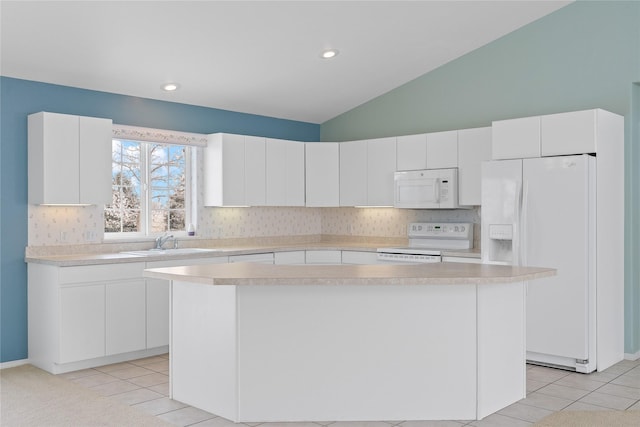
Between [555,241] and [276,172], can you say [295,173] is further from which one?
[555,241]

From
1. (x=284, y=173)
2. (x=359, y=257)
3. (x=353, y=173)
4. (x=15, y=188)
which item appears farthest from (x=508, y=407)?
(x=15, y=188)

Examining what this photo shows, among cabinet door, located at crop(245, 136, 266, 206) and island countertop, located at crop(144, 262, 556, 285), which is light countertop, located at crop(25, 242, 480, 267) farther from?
island countertop, located at crop(144, 262, 556, 285)

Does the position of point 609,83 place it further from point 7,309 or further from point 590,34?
point 7,309

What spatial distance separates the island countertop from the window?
225 cm

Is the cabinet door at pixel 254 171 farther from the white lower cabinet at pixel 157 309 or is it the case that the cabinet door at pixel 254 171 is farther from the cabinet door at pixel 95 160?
the cabinet door at pixel 95 160

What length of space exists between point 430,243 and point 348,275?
313 cm

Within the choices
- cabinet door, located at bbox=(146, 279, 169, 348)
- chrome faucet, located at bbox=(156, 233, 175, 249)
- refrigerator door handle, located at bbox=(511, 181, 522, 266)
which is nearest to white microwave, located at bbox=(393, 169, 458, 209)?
refrigerator door handle, located at bbox=(511, 181, 522, 266)

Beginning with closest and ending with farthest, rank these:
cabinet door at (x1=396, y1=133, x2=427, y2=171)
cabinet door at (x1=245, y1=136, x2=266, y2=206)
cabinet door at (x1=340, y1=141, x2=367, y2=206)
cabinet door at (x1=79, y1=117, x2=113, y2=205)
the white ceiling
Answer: the white ceiling < cabinet door at (x1=79, y1=117, x2=113, y2=205) < cabinet door at (x1=396, y1=133, x2=427, y2=171) < cabinet door at (x1=245, y1=136, x2=266, y2=206) < cabinet door at (x1=340, y1=141, x2=367, y2=206)

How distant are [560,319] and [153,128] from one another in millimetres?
4088

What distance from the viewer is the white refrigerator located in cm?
Answer: 491

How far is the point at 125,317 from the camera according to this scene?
5250 millimetres

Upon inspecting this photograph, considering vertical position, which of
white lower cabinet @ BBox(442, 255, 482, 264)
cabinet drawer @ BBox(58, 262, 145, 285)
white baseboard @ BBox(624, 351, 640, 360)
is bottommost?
white baseboard @ BBox(624, 351, 640, 360)

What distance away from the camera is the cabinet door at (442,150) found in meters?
6.14

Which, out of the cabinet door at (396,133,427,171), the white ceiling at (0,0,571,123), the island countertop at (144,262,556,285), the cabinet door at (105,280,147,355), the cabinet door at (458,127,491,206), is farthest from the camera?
the cabinet door at (396,133,427,171)
